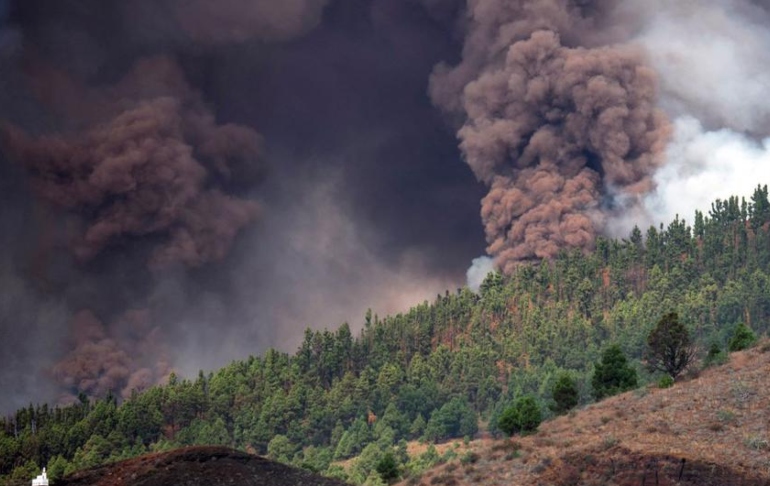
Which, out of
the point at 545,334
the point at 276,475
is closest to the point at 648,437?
the point at 276,475

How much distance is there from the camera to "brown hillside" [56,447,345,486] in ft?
145

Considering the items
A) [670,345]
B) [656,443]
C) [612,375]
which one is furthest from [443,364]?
[656,443]

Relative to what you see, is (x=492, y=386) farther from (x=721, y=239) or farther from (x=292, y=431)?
(x=721, y=239)

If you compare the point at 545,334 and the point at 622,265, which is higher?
the point at 622,265

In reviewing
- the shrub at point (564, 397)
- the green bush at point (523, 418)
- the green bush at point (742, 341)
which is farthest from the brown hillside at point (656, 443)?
the shrub at point (564, 397)

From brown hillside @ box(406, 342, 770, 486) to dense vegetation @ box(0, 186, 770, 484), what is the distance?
2148 inches

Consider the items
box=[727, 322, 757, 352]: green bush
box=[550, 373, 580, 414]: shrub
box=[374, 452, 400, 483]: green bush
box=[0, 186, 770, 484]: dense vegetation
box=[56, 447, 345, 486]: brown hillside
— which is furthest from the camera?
box=[0, 186, 770, 484]: dense vegetation

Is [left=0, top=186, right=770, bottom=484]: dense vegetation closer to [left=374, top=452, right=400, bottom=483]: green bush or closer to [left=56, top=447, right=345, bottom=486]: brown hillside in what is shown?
[left=374, top=452, right=400, bottom=483]: green bush

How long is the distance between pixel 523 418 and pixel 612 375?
17150 millimetres

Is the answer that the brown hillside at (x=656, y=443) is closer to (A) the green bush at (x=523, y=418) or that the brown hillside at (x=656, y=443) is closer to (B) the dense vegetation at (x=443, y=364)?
(A) the green bush at (x=523, y=418)

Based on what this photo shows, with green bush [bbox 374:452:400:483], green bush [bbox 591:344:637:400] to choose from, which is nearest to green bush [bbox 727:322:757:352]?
green bush [bbox 591:344:637:400]

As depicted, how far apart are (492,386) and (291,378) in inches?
1575

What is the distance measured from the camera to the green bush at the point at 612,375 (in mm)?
79062

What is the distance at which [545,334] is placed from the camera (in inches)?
6097
